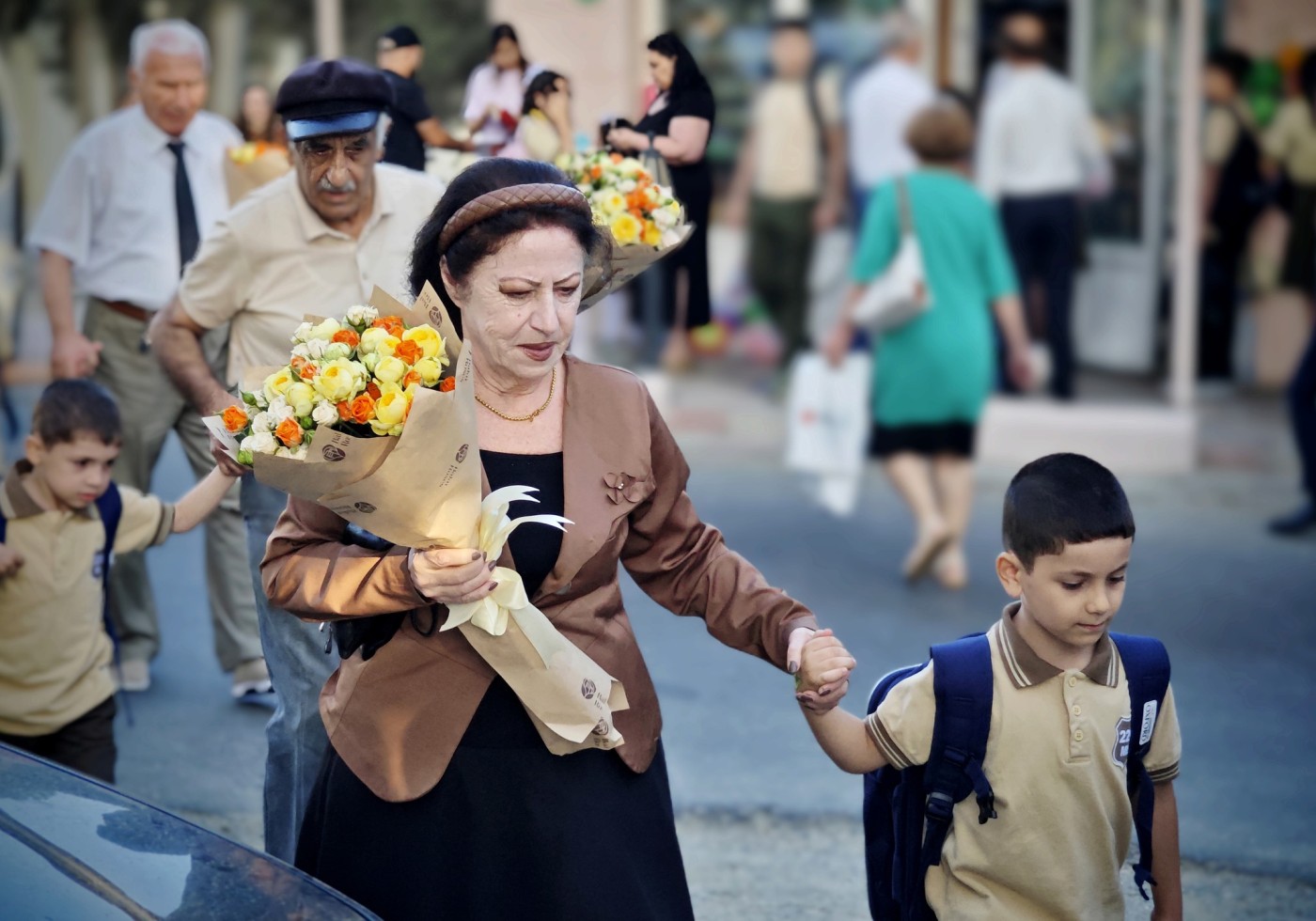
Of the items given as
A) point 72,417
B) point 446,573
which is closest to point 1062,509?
point 446,573

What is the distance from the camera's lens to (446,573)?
306 centimetres

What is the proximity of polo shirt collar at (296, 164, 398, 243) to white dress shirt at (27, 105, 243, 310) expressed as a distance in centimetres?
169

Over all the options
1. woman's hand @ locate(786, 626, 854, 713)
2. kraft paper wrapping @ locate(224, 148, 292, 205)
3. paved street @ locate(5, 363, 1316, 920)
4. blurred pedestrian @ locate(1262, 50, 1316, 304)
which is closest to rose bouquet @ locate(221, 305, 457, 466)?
woman's hand @ locate(786, 626, 854, 713)

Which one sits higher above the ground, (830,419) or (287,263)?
(287,263)

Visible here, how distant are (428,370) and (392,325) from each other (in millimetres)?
152

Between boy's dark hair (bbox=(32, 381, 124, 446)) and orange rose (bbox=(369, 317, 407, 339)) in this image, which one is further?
boy's dark hair (bbox=(32, 381, 124, 446))

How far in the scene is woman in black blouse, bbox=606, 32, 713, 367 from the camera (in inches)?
179

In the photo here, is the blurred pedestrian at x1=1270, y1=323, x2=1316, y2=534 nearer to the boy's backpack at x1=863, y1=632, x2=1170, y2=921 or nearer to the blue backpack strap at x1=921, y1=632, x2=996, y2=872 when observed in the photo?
the boy's backpack at x1=863, y1=632, x2=1170, y2=921

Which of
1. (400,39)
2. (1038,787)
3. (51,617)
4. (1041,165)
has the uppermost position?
(400,39)

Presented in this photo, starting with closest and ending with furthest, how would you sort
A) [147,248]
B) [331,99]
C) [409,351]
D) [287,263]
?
[409,351]
[331,99]
[287,263]
[147,248]

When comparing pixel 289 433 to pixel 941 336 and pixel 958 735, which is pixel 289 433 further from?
pixel 941 336

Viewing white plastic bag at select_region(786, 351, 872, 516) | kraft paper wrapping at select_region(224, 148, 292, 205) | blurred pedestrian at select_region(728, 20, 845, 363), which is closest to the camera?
kraft paper wrapping at select_region(224, 148, 292, 205)

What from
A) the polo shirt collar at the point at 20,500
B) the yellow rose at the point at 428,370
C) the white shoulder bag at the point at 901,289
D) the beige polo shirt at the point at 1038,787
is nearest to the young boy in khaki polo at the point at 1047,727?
the beige polo shirt at the point at 1038,787

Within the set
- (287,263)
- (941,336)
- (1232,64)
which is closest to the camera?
(287,263)
